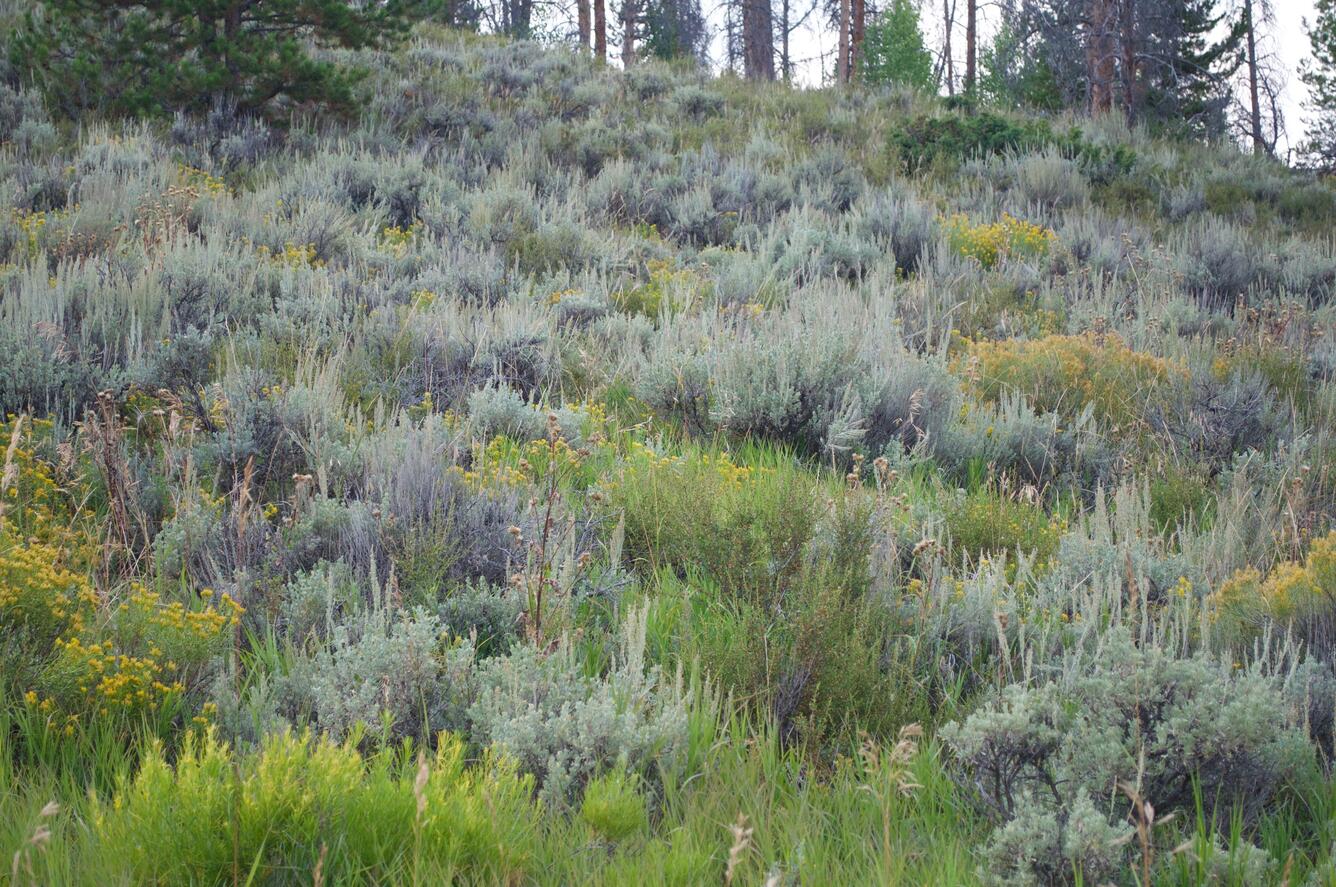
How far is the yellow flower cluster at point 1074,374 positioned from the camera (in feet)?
16.4

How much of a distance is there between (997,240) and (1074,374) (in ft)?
12.5

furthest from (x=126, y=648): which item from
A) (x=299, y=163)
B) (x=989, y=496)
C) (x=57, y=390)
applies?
(x=299, y=163)

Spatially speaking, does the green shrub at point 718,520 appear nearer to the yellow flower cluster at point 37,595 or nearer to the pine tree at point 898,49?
the yellow flower cluster at point 37,595

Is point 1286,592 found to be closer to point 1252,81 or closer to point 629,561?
point 629,561

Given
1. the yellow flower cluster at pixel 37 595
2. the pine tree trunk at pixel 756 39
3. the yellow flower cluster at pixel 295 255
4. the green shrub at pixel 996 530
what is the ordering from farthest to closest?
the pine tree trunk at pixel 756 39
the yellow flower cluster at pixel 295 255
the green shrub at pixel 996 530
the yellow flower cluster at pixel 37 595

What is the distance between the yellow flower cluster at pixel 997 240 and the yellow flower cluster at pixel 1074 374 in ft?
9.42

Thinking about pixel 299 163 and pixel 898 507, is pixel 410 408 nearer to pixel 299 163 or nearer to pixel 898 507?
pixel 898 507

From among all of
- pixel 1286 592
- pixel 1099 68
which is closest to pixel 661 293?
pixel 1286 592

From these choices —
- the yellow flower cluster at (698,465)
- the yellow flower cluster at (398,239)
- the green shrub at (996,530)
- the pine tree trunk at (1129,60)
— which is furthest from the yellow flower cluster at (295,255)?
the pine tree trunk at (1129,60)

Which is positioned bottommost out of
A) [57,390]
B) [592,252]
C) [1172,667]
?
[1172,667]

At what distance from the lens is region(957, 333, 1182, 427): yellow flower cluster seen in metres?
5.01

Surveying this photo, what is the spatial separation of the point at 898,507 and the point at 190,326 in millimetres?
3353

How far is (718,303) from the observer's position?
6.53 m

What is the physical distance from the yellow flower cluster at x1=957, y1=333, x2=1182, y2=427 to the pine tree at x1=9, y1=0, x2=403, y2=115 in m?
7.82
